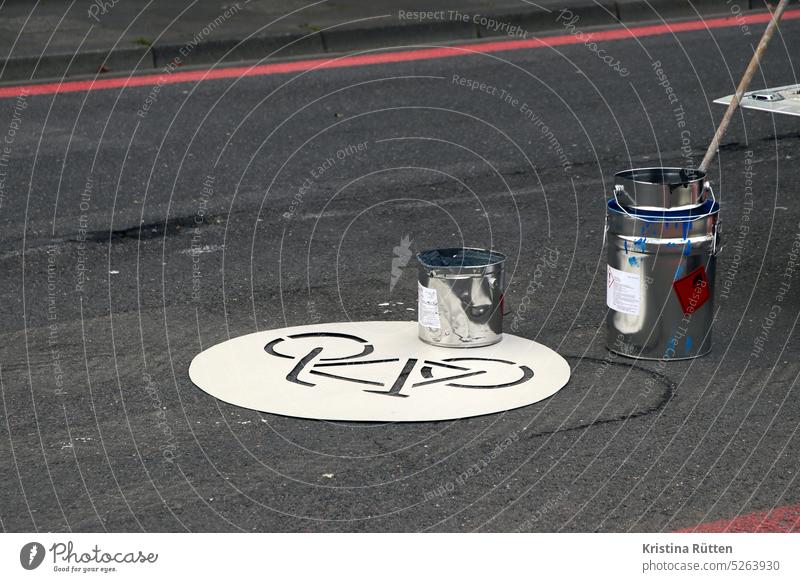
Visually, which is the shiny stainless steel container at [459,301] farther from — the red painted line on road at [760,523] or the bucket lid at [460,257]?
the red painted line on road at [760,523]

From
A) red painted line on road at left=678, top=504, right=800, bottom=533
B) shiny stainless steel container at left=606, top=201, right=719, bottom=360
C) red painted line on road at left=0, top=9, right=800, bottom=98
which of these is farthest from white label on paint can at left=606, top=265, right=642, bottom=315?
red painted line on road at left=0, top=9, right=800, bottom=98

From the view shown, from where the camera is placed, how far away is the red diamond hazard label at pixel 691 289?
4.63 metres

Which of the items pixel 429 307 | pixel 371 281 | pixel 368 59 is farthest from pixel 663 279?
pixel 368 59

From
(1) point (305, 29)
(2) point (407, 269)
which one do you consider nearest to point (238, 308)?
(2) point (407, 269)

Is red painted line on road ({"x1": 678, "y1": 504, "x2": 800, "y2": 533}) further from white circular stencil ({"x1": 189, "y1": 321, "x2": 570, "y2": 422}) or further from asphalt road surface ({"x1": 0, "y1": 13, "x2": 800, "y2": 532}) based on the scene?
white circular stencil ({"x1": 189, "y1": 321, "x2": 570, "y2": 422})

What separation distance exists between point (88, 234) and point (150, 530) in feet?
10.1

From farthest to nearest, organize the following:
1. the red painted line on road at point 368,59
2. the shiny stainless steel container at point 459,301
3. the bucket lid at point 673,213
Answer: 1. the red painted line on road at point 368,59
2. the shiny stainless steel container at point 459,301
3. the bucket lid at point 673,213

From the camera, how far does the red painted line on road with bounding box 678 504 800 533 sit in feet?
11.4

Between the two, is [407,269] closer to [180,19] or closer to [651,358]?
[651,358]

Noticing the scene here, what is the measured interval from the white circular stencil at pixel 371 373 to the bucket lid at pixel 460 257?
31cm

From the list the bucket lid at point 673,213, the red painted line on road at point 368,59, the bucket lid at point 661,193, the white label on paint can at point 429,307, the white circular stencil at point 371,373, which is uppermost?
the bucket lid at point 661,193

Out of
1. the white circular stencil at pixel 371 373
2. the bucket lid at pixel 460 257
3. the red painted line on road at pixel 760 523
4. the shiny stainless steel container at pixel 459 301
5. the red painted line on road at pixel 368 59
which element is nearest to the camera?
the red painted line on road at pixel 760 523

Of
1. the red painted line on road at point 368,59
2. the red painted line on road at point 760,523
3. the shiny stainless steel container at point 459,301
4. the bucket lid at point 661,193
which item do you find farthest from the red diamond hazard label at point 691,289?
the red painted line on road at point 368,59

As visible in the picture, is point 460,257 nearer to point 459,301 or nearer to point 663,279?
point 459,301
